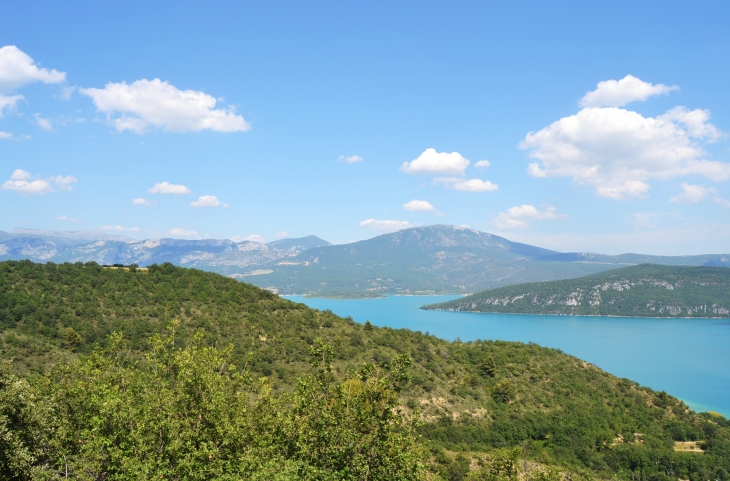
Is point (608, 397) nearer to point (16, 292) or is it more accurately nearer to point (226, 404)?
point (226, 404)

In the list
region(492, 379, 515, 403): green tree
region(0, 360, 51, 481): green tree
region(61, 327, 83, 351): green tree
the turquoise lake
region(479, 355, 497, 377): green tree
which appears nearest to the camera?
region(0, 360, 51, 481): green tree

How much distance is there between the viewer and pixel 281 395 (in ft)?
48.6

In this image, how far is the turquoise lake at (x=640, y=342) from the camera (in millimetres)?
89375

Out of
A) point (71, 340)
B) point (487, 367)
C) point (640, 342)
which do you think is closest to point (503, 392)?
point (487, 367)

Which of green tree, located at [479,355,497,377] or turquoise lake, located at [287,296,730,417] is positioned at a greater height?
green tree, located at [479,355,497,377]

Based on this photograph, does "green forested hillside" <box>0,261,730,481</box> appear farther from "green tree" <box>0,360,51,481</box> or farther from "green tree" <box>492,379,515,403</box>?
"green tree" <box>492,379,515,403</box>

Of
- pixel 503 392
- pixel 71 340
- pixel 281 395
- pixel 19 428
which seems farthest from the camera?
pixel 503 392

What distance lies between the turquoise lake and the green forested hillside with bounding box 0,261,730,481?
143 feet

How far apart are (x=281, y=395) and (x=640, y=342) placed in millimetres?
155935

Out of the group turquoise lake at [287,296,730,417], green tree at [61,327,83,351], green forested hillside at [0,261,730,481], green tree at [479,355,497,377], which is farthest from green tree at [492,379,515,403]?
turquoise lake at [287,296,730,417]

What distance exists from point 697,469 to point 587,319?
180m

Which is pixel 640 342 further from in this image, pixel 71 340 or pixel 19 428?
pixel 19 428

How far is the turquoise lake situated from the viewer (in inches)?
3519

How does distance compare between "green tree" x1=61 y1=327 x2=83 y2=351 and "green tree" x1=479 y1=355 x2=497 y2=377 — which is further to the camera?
"green tree" x1=479 y1=355 x2=497 y2=377
